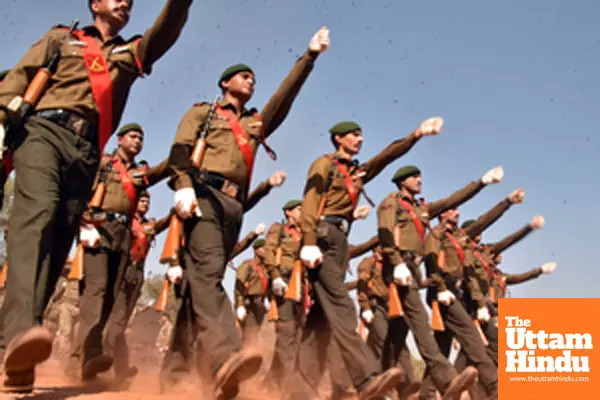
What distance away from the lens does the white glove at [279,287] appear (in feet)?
37.3

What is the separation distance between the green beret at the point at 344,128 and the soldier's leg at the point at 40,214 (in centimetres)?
342

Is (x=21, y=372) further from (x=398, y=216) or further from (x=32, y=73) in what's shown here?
(x=398, y=216)

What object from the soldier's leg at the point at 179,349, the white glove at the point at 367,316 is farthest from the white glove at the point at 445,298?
the white glove at the point at 367,316

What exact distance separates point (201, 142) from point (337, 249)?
1.95 metres

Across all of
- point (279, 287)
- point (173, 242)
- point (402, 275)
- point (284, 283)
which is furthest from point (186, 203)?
point (284, 283)

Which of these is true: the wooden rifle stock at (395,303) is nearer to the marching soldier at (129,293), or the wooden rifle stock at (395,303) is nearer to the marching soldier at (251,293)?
the marching soldier at (129,293)

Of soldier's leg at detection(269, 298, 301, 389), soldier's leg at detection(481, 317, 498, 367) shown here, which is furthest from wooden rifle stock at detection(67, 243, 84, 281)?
soldier's leg at detection(481, 317, 498, 367)

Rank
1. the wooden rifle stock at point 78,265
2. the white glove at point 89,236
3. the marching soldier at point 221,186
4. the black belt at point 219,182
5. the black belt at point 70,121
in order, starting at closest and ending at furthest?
the black belt at point 70,121, the marching soldier at point 221,186, the black belt at point 219,182, the white glove at point 89,236, the wooden rifle stock at point 78,265

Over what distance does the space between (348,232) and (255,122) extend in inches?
69.0

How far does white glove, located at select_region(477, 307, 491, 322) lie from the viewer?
10719mm

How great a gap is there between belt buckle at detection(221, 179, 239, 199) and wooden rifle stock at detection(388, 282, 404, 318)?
11.2 feet

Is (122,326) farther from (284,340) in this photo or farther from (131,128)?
(284,340)

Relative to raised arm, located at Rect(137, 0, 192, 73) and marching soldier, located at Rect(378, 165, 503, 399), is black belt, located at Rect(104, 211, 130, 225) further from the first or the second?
marching soldier, located at Rect(378, 165, 503, 399)

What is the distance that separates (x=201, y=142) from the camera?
15.6 feet
